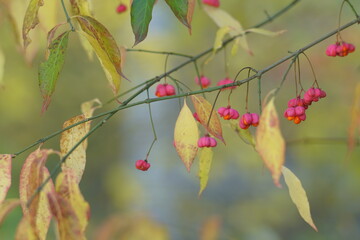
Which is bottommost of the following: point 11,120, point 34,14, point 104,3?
point 34,14

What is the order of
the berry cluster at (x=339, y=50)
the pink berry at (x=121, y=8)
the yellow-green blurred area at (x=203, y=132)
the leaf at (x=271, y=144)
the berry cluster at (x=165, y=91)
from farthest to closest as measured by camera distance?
1. the yellow-green blurred area at (x=203, y=132)
2. the pink berry at (x=121, y=8)
3. the berry cluster at (x=165, y=91)
4. the berry cluster at (x=339, y=50)
5. the leaf at (x=271, y=144)

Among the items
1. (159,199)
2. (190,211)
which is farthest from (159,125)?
(190,211)

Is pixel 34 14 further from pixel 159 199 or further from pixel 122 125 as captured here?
pixel 122 125

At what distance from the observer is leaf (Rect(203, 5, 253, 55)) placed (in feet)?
4.20

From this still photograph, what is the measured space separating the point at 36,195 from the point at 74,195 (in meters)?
0.08

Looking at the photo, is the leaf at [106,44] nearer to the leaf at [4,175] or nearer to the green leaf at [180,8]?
the green leaf at [180,8]

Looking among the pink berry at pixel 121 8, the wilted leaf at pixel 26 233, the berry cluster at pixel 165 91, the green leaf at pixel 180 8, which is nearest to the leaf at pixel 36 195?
the wilted leaf at pixel 26 233

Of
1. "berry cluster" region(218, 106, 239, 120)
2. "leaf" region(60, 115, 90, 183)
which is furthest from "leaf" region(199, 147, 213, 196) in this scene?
"leaf" region(60, 115, 90, 183)

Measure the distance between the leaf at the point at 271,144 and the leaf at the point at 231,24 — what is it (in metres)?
0.53

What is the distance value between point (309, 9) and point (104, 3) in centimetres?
199

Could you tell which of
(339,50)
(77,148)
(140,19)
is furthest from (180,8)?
(339,50)

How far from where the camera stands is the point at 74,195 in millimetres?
839

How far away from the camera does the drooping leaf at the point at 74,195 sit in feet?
2.75

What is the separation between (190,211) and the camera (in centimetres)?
486
